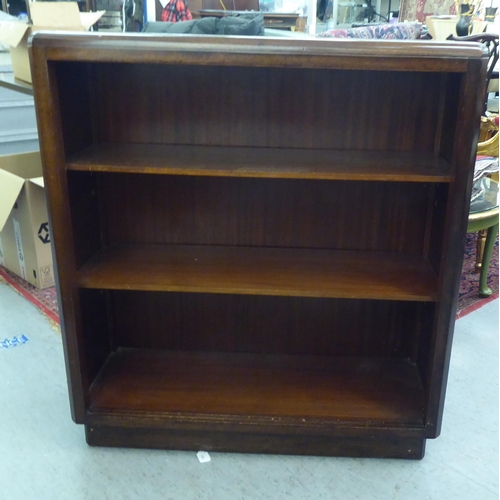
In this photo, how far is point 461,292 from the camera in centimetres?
231

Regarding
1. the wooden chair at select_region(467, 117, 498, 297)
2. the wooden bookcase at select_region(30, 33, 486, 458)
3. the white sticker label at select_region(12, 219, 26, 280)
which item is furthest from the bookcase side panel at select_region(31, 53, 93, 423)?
the wooden chair at select_region(467, 117, 498, 297)

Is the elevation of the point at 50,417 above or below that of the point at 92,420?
below

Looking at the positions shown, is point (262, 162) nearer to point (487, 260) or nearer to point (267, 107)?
point (267, 107)

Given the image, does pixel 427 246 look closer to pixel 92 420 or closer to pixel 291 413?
pixel 291 413

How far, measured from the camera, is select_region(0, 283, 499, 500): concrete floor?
129cm

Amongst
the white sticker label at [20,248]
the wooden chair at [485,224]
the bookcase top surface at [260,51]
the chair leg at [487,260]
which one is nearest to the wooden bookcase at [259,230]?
the bookcase top surface at [260,51]

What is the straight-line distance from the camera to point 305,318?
159cm

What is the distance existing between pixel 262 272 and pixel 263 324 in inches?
13.0

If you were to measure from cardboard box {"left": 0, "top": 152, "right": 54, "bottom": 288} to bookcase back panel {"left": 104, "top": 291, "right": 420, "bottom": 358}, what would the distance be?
749 millimetres

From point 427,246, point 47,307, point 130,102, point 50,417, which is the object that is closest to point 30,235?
point 47,307

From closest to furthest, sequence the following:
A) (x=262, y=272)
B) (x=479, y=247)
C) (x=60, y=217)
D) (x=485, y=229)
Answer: (x=60, y=217) < (x=262, y=272) < (x=485, y=229) < (x=479, y=247)

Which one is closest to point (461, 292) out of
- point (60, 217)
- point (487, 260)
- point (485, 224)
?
point (487, 260)

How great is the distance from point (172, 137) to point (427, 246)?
742 millimetres

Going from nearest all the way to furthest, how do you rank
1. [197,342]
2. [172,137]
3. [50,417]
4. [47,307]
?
[172,137], [50,417], [197,342], [47,307]
